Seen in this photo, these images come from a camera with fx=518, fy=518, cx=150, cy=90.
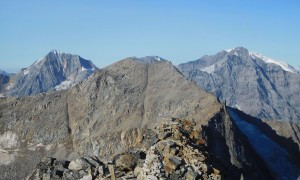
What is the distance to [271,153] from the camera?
532 feet

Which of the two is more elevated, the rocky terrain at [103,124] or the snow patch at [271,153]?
the rocky terrain at [103,124]

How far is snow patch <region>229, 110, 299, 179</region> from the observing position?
15062 centimetres

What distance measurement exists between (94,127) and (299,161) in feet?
230

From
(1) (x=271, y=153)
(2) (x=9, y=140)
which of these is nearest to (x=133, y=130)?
(1) (x=271, y=153)

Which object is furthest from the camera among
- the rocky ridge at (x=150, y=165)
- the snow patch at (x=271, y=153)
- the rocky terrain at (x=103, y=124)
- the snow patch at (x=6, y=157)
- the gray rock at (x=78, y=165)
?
the snow patch at (x=6, y=157)

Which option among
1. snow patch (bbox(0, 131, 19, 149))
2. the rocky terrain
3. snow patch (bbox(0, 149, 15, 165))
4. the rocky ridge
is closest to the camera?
the rocky ridge

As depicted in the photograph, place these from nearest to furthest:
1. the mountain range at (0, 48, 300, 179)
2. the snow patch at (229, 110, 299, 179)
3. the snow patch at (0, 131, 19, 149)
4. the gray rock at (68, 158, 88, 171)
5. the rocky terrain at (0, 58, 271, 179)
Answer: the gray rock at (68, 158, 88, 171), the mountain range at (0, 48, 300, 179), the rocky terrain at (0, 58, 271, 179), the snow patch at (229, 110, 299, 179), the snow patch at (0, 131, 19, 149)

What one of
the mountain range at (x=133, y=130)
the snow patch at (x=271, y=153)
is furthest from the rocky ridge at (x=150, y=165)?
the snow patch at (x=271, y=153)

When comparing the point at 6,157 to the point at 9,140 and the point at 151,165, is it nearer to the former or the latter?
the point at 9,140

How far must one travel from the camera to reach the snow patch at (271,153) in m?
151

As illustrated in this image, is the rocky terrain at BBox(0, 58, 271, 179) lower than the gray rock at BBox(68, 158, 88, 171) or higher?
higher

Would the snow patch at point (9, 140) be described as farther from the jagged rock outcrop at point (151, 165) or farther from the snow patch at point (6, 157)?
the jagged rock outcrop at point (151, 165)

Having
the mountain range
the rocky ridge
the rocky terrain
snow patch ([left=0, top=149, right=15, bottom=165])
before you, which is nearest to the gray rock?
the rocky ridge

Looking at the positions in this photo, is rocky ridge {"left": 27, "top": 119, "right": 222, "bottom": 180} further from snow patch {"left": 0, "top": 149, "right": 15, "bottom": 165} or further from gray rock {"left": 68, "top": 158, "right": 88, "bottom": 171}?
snow patch {"left": 0, "top": 149, "right": 15, "bottom": 165}
